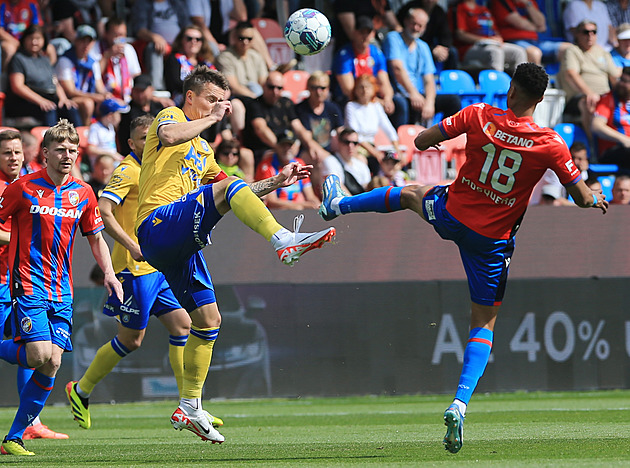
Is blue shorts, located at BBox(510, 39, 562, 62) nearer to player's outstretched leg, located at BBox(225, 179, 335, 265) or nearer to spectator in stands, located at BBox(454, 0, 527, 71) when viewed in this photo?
spectator in stands, located at BBox(454, 0, 527, 71)

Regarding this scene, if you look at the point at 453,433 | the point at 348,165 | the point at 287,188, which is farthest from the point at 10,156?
the point at 348,165

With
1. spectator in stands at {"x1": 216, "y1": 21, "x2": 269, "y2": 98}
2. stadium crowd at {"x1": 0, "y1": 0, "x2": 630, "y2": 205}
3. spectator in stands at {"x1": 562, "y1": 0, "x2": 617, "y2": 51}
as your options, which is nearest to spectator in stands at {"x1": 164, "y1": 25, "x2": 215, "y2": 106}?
stadium crowd at {"x1": 0, "y1": 0, "x2": 630, "y2": 205}

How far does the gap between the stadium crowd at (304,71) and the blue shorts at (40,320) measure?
5147 mm

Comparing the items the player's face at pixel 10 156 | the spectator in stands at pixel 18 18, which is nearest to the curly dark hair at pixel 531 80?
the player's face at pixel 10 156

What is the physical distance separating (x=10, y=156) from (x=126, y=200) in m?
1.18

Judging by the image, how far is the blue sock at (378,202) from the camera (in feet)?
23.8

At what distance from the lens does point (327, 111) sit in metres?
14.5

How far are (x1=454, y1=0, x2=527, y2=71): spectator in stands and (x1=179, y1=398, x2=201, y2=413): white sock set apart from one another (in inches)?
407

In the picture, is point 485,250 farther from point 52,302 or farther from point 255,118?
point 255,118

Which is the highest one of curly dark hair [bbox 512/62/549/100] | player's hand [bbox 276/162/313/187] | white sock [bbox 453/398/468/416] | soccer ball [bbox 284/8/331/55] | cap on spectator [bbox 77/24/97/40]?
curly dark hair [bbox 512/62/549/100]

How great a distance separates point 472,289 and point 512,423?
8.10ft

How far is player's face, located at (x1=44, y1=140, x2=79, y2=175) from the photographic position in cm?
739

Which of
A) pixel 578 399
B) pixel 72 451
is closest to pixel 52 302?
pixel 72 451

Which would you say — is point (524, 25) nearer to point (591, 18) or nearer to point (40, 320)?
point (591, 18)
